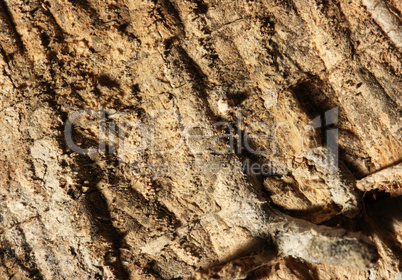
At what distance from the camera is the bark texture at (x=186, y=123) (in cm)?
225

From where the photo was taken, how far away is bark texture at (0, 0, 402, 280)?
2250mm

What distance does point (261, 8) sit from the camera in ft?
7.44

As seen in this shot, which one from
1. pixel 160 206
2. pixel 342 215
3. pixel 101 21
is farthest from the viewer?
pixel 342 215

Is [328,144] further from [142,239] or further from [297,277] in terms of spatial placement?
[142,239]

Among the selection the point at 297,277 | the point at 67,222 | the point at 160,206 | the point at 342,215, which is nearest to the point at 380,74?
the point at 342,215

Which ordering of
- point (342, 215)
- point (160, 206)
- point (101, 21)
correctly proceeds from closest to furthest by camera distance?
point (101, 21), point (160, 206), point (342, 215)

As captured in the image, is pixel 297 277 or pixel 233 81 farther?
pixel 297 277

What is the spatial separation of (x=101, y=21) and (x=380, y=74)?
7.11ft

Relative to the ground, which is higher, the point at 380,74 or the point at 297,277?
the point at 380,74

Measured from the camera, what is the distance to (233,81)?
2316mm

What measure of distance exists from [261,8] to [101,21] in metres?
1.22

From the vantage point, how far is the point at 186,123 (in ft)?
7.58

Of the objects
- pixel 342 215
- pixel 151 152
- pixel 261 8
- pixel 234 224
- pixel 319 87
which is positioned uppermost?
pixel 261 8

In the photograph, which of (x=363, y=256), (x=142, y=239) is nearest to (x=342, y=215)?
(x=363, y=256)
